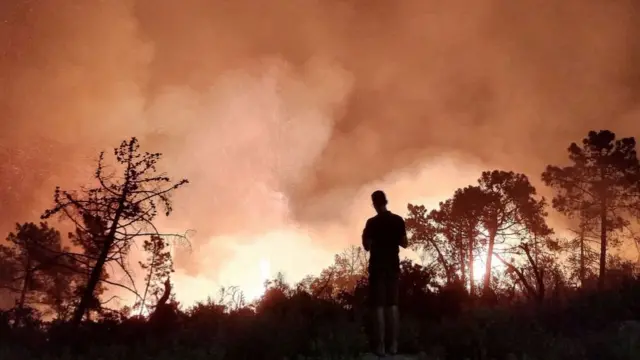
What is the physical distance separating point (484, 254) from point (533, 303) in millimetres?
22307

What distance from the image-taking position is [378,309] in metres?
6.48

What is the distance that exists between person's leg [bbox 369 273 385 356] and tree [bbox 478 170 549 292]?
2460cm

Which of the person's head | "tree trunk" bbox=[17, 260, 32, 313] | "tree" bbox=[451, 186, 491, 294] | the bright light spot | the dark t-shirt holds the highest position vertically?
"tree" bbox=[451, 186, 491, 294]

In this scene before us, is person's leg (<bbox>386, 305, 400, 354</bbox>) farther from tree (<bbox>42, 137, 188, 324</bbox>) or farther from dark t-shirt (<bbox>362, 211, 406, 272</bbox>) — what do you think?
tree (<bbox>42, 137, 188, 324</bbox>)

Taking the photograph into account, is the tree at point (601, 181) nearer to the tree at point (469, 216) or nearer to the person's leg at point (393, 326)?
the tree at point (469, 216)

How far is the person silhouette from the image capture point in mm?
6488

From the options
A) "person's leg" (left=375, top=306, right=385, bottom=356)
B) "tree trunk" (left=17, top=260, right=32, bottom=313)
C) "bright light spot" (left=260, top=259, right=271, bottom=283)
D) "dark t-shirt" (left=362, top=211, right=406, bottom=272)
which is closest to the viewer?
"person's leg" (left=375, top=306, right=385, bottom=356)

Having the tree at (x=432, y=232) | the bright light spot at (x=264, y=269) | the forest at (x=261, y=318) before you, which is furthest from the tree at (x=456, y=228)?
the bright light spot at (x=264, y=269)

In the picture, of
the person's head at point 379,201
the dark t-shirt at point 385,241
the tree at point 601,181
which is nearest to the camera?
the dark t-shirt at point 385,241

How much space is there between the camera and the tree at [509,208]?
29.6 meters

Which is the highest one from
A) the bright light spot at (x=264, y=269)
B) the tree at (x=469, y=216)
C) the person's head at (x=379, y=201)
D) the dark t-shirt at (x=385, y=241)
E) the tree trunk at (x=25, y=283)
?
the tree at (x=469, y=216)

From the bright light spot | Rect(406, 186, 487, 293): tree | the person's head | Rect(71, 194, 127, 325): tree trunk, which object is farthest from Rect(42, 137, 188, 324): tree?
the bright light spot

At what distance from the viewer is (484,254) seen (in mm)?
31562

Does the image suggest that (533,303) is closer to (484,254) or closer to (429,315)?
(429,315)
